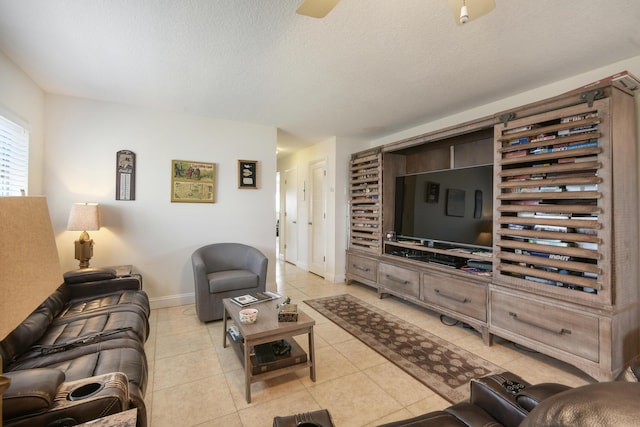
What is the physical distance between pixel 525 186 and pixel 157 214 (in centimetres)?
395

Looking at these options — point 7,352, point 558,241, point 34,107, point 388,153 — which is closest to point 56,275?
point 7,352

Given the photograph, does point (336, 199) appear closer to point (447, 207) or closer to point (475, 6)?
point (447, 207)

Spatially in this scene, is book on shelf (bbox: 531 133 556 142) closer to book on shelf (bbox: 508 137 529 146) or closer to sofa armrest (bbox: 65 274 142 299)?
book on shelf (bbox: 508 137 529 146)

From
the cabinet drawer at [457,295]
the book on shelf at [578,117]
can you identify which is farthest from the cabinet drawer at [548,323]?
the book on shelf at [578,117]

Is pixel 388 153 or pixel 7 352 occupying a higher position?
pixel 388 153

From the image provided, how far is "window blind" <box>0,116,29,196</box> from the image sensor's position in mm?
2326

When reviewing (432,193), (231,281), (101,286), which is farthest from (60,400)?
(432,193)

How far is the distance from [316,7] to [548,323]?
2.70m

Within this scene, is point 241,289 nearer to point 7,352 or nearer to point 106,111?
point 7,352

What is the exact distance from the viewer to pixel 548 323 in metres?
2.20

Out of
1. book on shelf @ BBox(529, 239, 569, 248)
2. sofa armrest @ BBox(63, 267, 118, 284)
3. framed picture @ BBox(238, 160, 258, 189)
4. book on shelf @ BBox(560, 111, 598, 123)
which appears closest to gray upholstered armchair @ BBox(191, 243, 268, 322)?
sofa armrest @ BBox(63, 267, 118, 284)

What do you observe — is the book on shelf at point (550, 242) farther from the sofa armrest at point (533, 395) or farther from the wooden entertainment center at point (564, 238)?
the sofa armrest at point (533, 395)

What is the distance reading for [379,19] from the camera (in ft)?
5.96

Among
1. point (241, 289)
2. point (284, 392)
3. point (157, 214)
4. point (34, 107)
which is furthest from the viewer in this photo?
point (157, 214)
